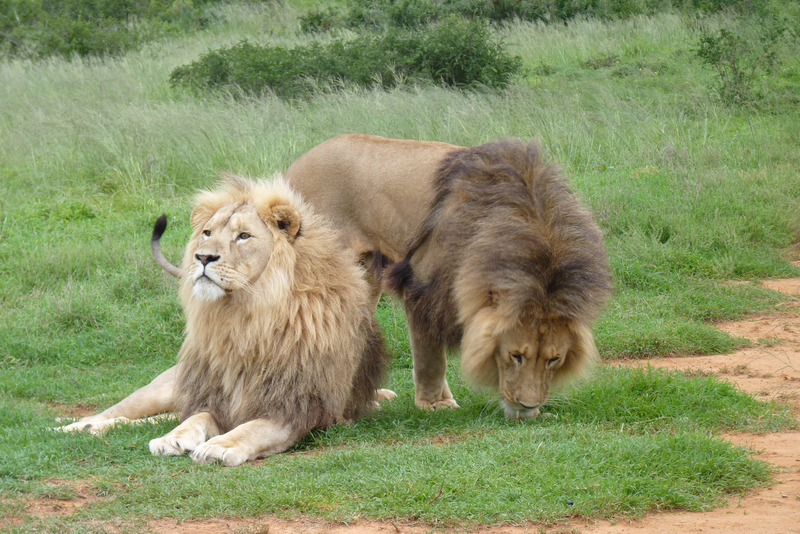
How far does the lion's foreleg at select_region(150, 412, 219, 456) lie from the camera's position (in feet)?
12.3

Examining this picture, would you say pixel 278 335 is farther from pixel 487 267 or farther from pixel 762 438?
pixel 762 438

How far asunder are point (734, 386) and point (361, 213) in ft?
7.53

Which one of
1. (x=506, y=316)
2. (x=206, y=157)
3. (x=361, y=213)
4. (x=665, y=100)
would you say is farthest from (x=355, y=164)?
(x=665, y=100)

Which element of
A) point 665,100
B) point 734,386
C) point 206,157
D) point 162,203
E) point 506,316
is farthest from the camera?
point 665,100

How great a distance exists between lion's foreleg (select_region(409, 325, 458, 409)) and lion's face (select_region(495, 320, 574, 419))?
1.99 ft

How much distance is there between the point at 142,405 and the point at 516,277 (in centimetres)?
227

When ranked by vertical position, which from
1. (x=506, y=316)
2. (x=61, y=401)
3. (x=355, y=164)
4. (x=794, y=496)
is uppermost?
(x=355, y=164)

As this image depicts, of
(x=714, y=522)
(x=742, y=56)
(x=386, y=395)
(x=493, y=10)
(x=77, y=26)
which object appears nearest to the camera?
(x=714, y=522)

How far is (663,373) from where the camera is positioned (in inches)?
192

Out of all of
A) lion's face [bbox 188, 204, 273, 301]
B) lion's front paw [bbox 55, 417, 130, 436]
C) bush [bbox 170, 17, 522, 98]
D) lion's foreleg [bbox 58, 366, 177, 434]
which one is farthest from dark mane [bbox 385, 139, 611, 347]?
bush [bbox 170, 17, 522, 98]

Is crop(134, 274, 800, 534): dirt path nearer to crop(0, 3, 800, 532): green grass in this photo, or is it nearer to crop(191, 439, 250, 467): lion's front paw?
crop(0, 3, 800, 532): green grass

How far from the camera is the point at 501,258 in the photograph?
3783 mm

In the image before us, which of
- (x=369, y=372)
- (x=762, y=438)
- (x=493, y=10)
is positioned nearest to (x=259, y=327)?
(x=369, y=372)

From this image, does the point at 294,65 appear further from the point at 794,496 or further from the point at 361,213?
the point at 794,496
